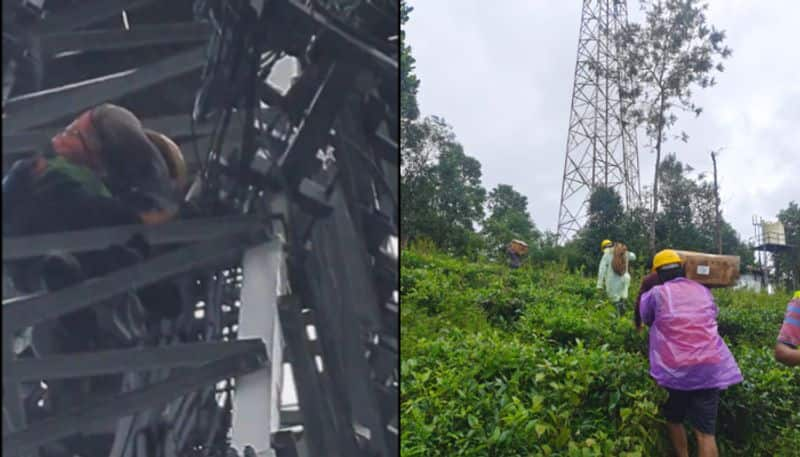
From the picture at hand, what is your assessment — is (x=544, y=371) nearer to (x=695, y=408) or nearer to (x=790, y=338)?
(x=695, y=408)

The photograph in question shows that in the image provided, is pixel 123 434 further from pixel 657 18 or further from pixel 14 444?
pixel 657 18

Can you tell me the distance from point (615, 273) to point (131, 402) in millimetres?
1906

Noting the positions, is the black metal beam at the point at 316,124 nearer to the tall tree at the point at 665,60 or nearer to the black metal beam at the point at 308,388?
the black metal beam at the point at 308,388

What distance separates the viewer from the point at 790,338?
178 centimetres

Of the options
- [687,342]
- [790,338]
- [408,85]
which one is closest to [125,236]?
[408,85]

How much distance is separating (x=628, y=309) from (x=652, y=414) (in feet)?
1.35

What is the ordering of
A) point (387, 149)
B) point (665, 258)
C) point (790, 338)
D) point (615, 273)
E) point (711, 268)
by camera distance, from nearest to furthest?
point (387, 149) < point (790, 338) < point (665, 258) < point (711, 268) < point (615, 273)

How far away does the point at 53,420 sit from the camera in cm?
54

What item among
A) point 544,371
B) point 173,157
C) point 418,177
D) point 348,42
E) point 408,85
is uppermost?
point 408,85

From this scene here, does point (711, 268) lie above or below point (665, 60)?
below

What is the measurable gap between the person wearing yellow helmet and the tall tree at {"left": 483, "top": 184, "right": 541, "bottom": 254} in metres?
0.74

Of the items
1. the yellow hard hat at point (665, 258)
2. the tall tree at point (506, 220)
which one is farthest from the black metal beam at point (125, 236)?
the yellow hard hat at point (665, 258)

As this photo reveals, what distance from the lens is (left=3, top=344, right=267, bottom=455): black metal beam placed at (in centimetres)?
53

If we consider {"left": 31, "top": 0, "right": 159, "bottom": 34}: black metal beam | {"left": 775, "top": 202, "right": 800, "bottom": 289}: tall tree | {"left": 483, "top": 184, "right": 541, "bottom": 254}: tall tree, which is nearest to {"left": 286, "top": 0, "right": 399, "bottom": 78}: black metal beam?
{"left": 31, "top": 0, "right": 159, "bottom": 34}: black metal beam
